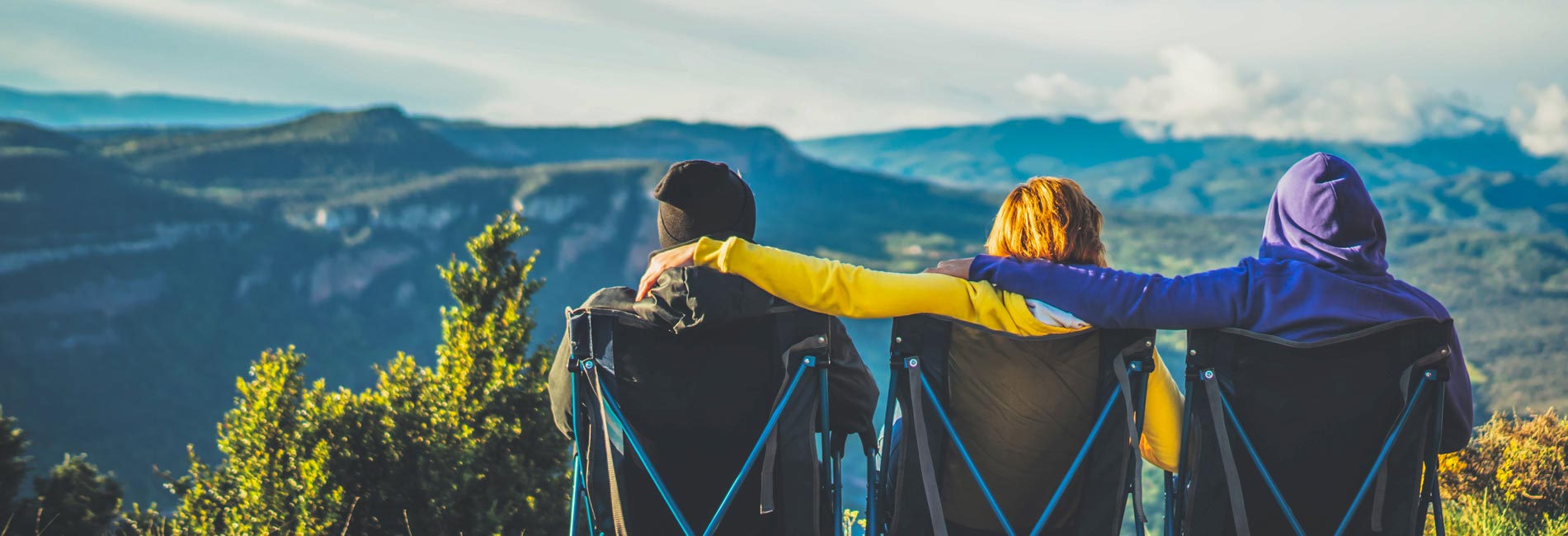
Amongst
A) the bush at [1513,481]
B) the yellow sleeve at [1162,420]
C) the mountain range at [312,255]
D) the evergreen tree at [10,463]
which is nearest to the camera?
the yellow sleeve at [1162,420]

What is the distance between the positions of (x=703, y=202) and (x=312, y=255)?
121m

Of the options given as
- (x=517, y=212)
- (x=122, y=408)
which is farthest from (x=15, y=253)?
(x=517, y=212)

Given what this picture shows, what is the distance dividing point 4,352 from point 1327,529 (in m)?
100

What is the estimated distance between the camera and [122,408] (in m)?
79.2

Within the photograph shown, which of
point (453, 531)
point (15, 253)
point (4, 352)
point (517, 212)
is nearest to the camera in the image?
point (453, 531)

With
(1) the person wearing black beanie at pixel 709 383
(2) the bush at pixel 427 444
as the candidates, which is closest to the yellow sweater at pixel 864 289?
(1) the person wearing black beanie at pixel 709 383

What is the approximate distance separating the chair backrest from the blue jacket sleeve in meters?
0.60

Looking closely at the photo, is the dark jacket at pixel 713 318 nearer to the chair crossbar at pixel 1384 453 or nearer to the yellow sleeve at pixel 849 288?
the yellow sleeve at pixel 849 288

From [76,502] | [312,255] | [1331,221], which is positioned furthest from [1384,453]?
[312,255]

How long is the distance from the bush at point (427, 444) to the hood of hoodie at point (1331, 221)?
3.60 meters

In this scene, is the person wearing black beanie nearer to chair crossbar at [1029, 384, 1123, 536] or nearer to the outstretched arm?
the outstretched arm

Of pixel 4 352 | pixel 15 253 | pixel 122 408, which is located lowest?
pixel 122 408

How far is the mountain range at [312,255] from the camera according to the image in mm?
81875

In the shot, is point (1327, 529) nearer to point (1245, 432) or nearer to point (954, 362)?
point (1245, 432)
